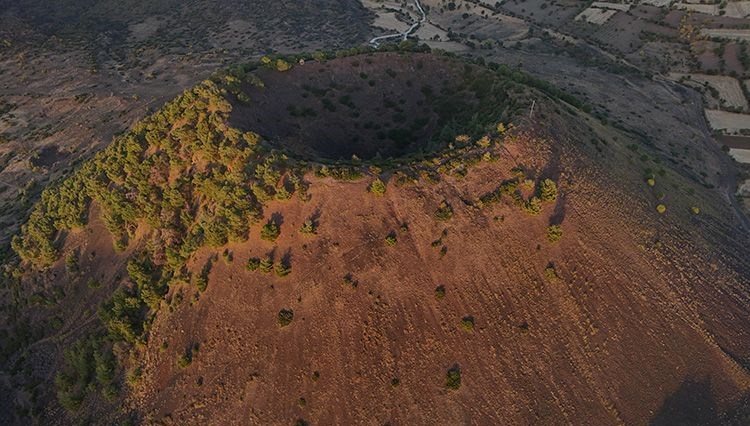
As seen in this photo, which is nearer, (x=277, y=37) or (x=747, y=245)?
(x=747, y=245)

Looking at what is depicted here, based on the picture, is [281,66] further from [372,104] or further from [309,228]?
[309,228]

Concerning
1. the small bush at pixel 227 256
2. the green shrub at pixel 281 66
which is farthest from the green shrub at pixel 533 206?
the green shrub at pixel 281 66

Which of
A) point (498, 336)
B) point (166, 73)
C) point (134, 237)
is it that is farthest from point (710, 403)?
point (166, 73)

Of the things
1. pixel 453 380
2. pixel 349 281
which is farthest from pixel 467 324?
pixel 349 281

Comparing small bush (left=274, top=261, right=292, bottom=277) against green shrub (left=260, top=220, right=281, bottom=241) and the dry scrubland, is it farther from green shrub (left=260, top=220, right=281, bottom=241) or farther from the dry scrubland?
the dry scrubland

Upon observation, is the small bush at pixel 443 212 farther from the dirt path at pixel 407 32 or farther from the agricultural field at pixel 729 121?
the dirt path at pixel 407 32

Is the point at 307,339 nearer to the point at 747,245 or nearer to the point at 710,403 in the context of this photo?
the point at 710,403
